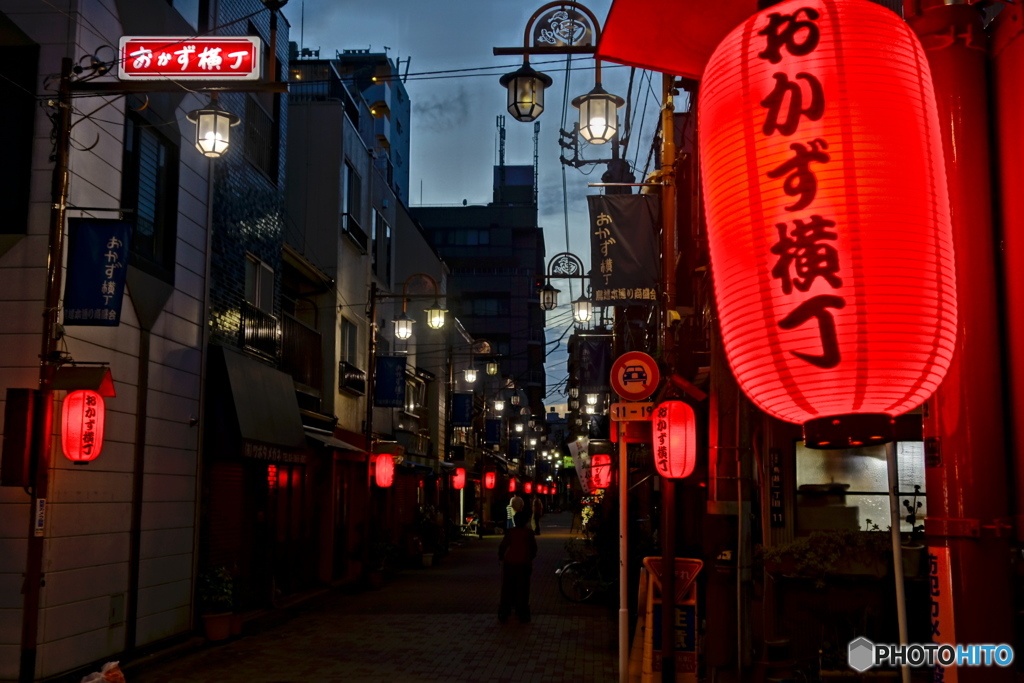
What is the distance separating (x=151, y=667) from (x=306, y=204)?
17.0 metres

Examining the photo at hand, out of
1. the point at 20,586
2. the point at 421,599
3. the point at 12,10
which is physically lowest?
the point at 421,599

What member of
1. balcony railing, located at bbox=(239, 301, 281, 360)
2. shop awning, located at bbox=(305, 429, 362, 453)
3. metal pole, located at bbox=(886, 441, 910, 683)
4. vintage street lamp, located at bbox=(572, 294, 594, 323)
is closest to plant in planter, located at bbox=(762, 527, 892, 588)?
metal pole, located at bbox=(886, 441, 910, 683)

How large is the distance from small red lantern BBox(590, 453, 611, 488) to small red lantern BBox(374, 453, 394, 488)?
21.8ft

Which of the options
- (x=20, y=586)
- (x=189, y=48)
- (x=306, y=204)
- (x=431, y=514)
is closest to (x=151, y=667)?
(x=20, y=586)

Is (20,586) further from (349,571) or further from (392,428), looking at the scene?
(392,428)

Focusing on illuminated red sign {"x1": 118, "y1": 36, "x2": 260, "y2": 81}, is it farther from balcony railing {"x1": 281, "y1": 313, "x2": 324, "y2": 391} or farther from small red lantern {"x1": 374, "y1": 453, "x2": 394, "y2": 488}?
small red lantern {"x1": 374, "y1": 453, "x2": 394, "y2": 488}

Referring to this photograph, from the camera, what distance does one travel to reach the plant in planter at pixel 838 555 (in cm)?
1064

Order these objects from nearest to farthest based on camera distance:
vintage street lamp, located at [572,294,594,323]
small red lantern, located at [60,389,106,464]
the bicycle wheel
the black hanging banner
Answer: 1. small red lantern, located at [60,389,106,464]
2. the black hanging banner
3. the bicycle wheel
4. vintage street lamp, located at [572,294,594,323]

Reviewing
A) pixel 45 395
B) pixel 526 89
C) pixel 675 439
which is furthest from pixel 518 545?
pixel 45 395

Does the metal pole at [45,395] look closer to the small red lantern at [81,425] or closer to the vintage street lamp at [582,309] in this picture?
the small red lantern at [81,425]

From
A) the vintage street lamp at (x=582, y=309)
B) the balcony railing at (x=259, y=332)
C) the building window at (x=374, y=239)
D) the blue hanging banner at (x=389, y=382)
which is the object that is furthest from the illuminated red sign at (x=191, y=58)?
the building window at (x=374, y=239)

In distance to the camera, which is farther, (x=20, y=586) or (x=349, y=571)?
(x=349, y=571)

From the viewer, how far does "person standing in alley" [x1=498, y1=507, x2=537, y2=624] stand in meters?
19.8

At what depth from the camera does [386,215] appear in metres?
35.9
